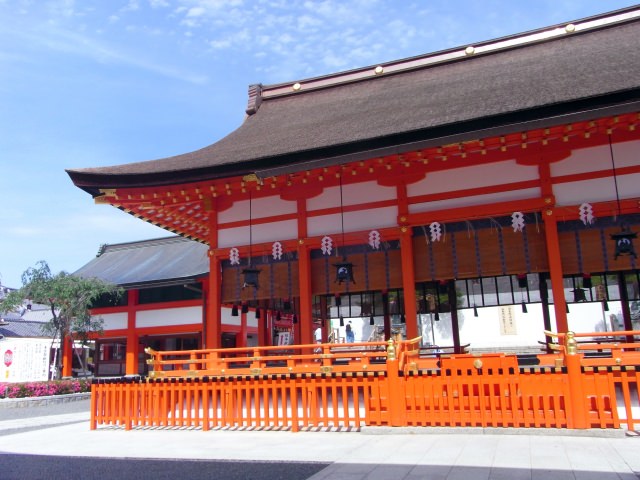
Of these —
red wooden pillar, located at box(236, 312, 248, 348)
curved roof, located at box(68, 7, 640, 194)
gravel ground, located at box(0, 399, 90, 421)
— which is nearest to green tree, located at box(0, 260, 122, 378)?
gravel ground, located at box(0, 399, 90, 421)

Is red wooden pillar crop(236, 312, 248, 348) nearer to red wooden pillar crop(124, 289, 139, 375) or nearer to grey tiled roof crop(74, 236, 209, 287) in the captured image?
grey tiled roof crop(74, 236, 209, 287)

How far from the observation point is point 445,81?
12.5 metres

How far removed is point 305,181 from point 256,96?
6.26 meters

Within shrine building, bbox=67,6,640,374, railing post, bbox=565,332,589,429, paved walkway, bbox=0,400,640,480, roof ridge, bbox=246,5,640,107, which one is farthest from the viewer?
roof ridge, bbox=246,5,640,107

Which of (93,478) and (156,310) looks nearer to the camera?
(93,478)

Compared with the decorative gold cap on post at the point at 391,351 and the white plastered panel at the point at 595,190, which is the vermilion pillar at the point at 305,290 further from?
the white plastered panel at the point at 595,190

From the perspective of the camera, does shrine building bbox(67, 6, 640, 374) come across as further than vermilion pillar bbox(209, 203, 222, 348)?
No

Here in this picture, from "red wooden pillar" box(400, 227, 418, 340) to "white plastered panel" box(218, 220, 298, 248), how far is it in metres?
2.39

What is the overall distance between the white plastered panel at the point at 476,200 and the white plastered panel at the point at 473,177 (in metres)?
0.21

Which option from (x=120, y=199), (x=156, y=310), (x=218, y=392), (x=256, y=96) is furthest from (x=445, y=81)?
(x=156, y=310)

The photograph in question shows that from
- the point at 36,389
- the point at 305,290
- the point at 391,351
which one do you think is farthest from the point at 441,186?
the point at 36,389

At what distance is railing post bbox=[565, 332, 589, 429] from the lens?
6.69m

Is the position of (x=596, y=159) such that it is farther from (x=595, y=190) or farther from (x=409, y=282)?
(x=409, y=282)

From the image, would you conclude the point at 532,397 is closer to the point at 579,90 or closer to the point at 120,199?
the point at 579,90
